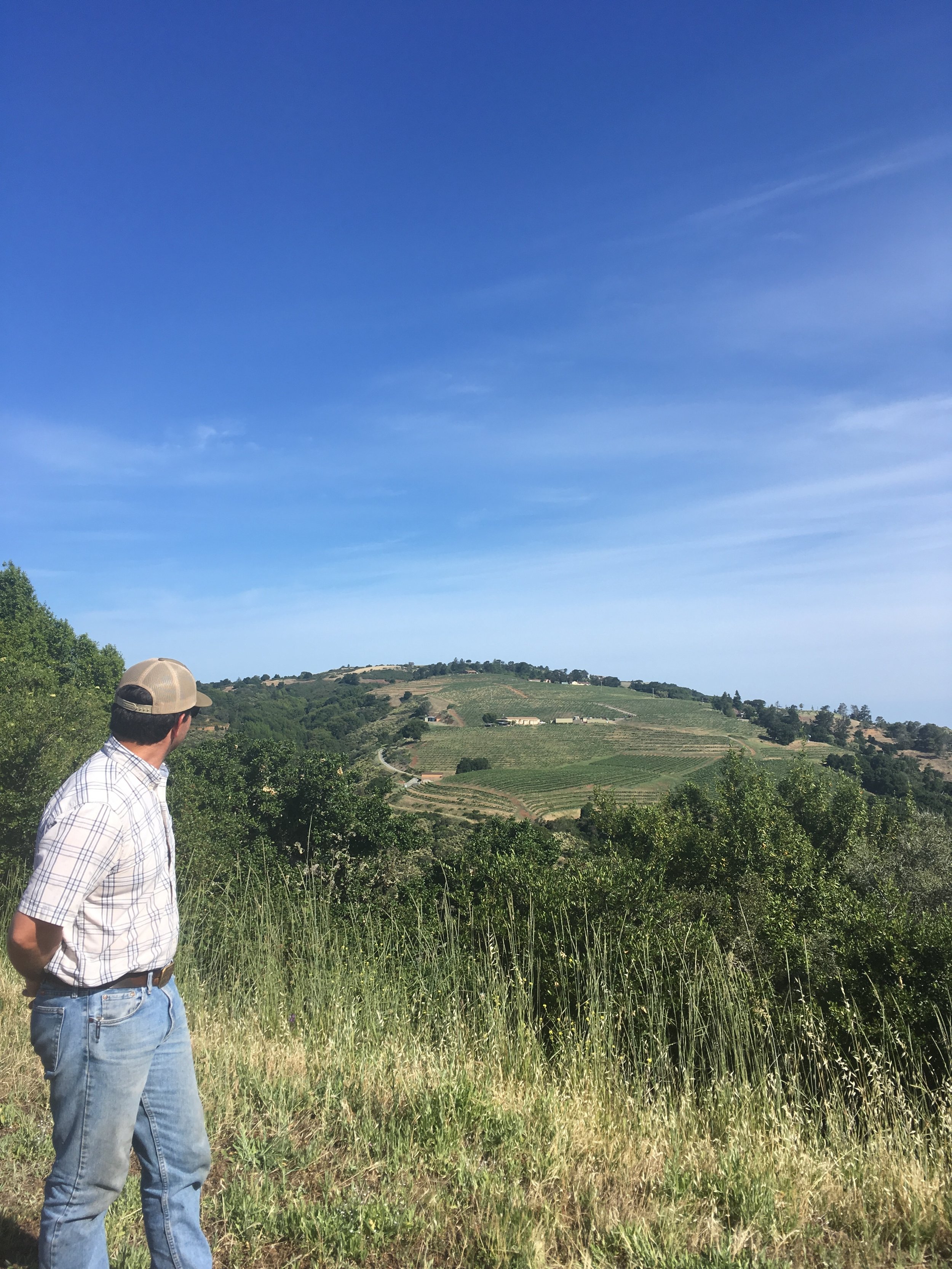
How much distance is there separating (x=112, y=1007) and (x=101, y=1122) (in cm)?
28

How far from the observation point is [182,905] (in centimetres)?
486

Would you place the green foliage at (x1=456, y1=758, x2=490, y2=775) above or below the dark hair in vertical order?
below

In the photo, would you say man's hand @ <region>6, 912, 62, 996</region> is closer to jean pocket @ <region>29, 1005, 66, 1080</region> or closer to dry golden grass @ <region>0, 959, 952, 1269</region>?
jean pocket @ <region>29, 1005, 66, 1080</region>

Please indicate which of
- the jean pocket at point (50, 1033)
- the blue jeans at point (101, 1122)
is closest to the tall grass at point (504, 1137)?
the blue jeans at point (101, 1122)

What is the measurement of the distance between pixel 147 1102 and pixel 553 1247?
1221 mm

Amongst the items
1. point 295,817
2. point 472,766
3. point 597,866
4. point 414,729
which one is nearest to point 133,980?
point 597,866

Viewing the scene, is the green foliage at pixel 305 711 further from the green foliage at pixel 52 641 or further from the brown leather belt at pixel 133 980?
the brown leather belt at pixel 133 980

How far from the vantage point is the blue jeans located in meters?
1.81

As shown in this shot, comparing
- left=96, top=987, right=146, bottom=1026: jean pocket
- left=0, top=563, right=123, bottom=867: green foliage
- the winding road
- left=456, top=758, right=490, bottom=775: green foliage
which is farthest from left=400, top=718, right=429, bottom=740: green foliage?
left=96, top=987, right=146, bottom=1026: jean pocket

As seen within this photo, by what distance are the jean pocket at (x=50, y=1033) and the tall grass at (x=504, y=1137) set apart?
77cm

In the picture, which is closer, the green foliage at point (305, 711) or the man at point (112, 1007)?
the man at point (112, 1007)

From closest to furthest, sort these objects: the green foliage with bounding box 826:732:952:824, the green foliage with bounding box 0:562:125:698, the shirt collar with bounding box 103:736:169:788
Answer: the shirt collar with bounding box 103:736:169:788 → the green foliage with bounding box 0:562:125:698 → the green foliage with bounding box 826:732:952:824

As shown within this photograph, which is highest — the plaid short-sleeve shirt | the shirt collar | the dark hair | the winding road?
the dark hair

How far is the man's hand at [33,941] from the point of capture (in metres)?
1.77
